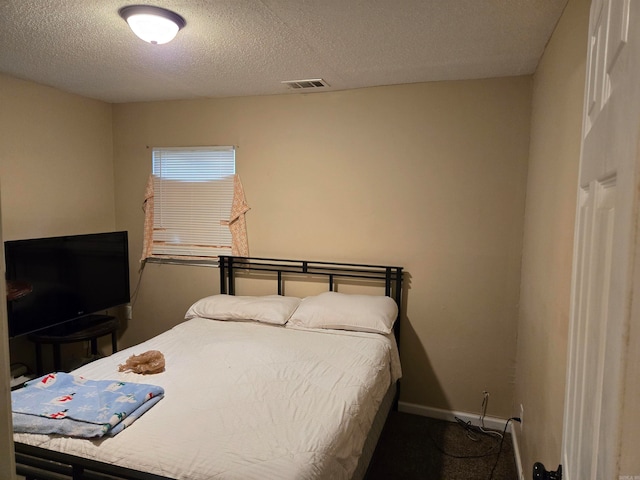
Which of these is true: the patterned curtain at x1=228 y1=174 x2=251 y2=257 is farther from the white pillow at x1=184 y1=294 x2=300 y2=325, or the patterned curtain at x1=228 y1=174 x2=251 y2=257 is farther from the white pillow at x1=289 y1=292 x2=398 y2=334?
the white pillow at x1=289 y1=292 x2=398 y2=334

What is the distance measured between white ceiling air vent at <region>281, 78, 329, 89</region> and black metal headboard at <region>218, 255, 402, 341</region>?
4.45ft

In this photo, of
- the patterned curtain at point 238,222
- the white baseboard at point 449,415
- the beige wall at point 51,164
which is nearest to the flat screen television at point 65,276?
the beige wall at point 51,164

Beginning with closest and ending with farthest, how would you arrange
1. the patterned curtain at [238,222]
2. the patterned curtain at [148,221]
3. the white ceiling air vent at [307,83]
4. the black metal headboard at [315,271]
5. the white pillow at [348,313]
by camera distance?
the white pillow at [348,313] → the white ceiling air vent at [307,83] → the black metal headboard at [315,271] → the patterned curtain at [238,222] → the patterned curtain at [148,221]

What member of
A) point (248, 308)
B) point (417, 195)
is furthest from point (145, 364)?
point (417, 195)

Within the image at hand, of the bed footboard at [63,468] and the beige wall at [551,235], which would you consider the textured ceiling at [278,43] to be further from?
the bed footboard at [63,468]

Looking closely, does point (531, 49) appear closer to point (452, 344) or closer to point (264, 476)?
point (452, 344)

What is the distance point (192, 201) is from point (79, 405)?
2.17 meters

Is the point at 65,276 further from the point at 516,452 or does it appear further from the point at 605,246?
the point at 605,246

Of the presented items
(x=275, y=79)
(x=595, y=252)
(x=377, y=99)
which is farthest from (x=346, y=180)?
(x=595, y=252)

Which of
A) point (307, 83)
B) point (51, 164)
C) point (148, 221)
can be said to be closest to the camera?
point (307, 83)

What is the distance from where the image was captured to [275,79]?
2.94 meters

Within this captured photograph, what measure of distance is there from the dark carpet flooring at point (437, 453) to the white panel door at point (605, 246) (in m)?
1.87

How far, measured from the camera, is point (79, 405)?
1801mm

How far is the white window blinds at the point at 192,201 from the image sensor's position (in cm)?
359
